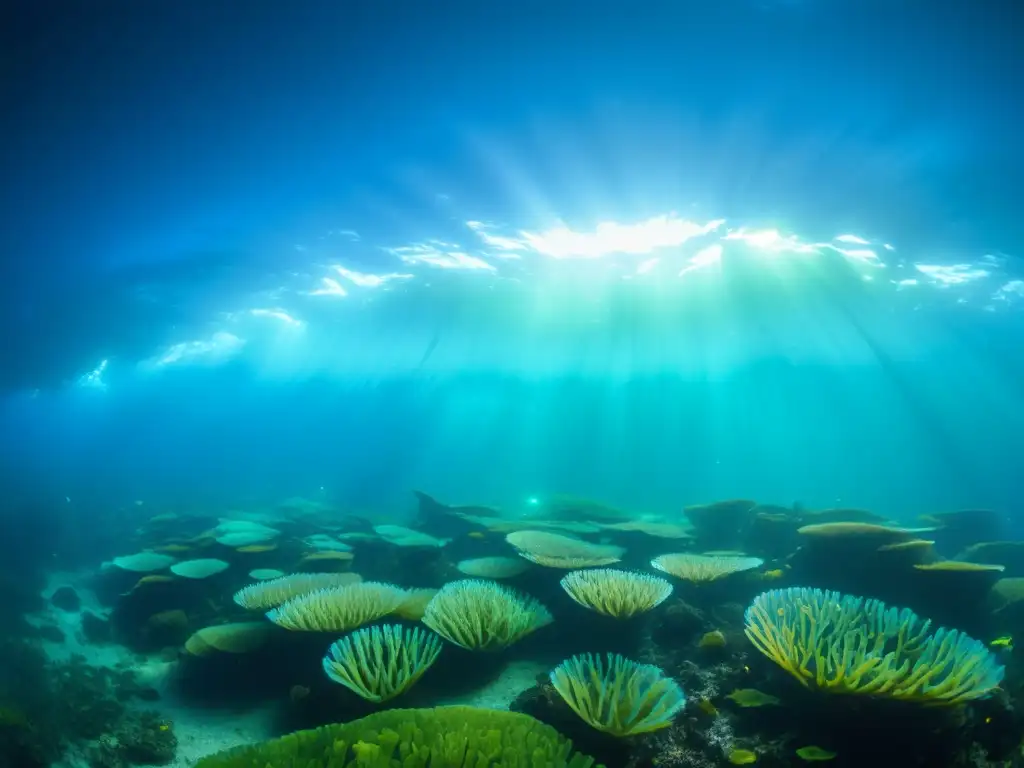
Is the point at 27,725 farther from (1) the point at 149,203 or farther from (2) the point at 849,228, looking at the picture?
(2) the point at 849,228

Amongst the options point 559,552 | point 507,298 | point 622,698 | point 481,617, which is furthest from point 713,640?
point 507,298

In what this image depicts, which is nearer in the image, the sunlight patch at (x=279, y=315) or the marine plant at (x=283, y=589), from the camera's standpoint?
the marine plant at (x=283, y=589)

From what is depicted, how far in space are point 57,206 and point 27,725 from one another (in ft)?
44.9

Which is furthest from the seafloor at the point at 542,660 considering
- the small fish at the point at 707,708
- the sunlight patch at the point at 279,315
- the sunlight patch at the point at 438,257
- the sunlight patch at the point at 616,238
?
the sunlight patch at the point at 279,315

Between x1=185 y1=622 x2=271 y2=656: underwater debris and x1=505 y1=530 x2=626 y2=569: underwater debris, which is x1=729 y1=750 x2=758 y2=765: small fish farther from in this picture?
x1=185 y1=622 x2=271 y2=656: underwater debris

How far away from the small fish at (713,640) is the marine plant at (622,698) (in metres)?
1.47

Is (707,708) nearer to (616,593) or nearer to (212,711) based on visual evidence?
(616,593)

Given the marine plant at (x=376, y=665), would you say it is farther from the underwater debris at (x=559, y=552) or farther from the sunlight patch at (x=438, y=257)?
the sunlight patch at (x=438, y=257)

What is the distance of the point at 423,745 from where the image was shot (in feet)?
9.57

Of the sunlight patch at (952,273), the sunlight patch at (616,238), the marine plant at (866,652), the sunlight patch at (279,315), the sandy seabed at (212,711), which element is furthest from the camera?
the sunlight patch at (279,315)

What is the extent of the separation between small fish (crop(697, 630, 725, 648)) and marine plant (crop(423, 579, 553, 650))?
68.3 inches

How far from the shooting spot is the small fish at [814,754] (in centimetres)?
360

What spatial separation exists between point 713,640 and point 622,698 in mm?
2001

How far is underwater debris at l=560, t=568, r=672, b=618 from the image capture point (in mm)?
5465
